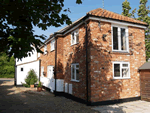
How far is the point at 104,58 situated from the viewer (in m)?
9.20

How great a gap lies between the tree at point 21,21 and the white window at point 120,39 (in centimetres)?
547

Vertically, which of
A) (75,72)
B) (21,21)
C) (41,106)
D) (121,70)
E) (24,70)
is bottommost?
(41,106)

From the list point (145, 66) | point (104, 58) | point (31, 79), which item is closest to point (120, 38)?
point (104, 58)

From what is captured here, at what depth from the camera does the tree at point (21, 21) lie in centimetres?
455

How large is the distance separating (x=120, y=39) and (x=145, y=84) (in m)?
3.80

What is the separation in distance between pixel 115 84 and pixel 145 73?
2.63 meters

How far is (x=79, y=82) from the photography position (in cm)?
976

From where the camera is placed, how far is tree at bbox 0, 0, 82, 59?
14.9 feet

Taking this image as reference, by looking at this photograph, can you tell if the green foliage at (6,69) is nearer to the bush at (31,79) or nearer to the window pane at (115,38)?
the bush at (31,79)

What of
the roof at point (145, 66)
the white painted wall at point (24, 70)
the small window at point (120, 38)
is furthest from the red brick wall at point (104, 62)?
the white painted wall at point (24, 70)

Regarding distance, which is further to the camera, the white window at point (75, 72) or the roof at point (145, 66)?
the white window at point (75, 72)

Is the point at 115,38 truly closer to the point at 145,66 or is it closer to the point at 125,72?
the point at 125,72

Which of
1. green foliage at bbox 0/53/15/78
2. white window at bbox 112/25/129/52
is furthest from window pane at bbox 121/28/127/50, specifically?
green foliage at bbox 0/53/15/78

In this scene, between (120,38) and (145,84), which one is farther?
(120,38)
